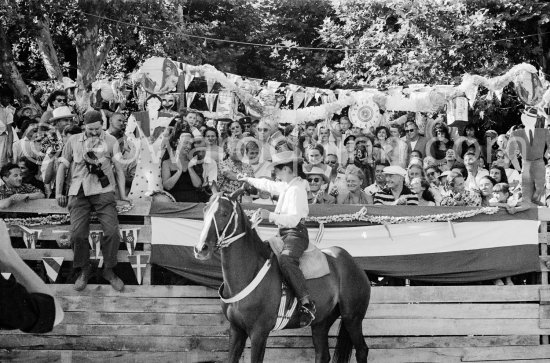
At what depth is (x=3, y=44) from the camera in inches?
666

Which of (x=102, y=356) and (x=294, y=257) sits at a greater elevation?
(x=294, y=257)

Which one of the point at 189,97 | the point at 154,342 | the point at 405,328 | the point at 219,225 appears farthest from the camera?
the point at 189,97

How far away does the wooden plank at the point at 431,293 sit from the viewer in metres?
9.61

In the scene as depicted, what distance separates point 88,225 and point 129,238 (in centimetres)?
53

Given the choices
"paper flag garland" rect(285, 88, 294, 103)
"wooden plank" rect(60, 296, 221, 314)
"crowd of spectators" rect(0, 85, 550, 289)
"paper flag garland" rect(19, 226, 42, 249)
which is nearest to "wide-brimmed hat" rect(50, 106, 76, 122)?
"crowd of spectators" rect(0, 85, 550, 289)

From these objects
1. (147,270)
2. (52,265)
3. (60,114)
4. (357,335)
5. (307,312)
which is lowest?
(357,335)

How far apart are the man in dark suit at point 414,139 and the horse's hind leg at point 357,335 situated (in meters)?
4.68

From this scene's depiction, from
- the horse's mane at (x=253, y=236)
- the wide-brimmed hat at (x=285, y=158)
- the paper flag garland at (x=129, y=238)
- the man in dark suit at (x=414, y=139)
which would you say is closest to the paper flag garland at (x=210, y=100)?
the man in dark suit at (x=414, y=139)

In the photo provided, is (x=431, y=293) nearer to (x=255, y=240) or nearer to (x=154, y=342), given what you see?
(x=255, y=240)

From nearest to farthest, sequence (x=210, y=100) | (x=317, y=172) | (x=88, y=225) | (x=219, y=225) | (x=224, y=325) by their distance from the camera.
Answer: (x=219, y=225) → (x=88, y=225) → (x=224, y=325) → (x=317, y=172) → (x=210, y=100)

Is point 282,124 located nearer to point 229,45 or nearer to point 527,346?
point 527,346

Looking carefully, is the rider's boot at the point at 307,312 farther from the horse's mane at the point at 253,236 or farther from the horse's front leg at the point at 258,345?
the horse's mane at the point at 253,236

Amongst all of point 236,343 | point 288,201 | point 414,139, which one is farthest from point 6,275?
point 414,139

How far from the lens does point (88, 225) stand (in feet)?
30.3
